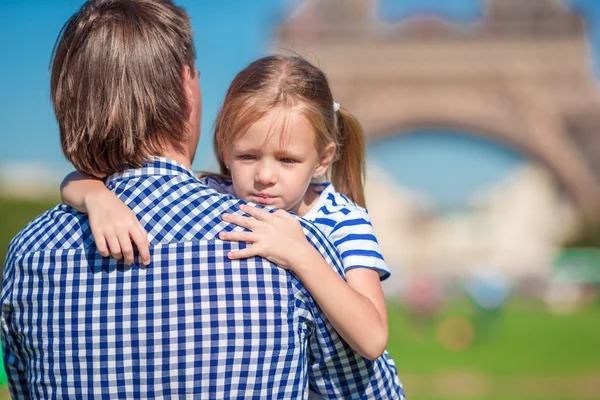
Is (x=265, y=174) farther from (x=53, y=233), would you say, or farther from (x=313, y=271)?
(x=53, y=233)

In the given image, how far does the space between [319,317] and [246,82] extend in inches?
25.4

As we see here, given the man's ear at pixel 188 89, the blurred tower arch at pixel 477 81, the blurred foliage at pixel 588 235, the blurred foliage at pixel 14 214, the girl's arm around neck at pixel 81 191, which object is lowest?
the girl's arm around neck at pixel 81 191

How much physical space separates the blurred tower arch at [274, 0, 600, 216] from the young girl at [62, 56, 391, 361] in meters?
26.7

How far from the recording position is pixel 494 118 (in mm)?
29812

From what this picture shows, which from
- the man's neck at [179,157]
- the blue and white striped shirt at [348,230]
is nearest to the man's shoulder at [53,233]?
the man's neck at [179,157]

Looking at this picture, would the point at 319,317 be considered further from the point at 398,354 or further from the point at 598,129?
the point at 598,129

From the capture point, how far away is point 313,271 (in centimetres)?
160

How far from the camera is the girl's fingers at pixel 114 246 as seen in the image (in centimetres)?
157

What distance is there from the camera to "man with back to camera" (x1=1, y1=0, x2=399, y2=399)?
1566 millimetres

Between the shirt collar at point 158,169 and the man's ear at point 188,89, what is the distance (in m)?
0.12

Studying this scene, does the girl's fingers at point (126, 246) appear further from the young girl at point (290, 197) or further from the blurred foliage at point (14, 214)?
the blurred foliage at point (14, 214)

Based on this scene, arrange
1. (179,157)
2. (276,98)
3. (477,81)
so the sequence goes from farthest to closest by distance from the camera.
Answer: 1. (477,81)
2. (276,98)
3. (179,157)

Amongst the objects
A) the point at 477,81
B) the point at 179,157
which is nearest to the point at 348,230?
the point at 179,157

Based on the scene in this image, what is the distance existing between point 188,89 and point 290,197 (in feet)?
1.15
